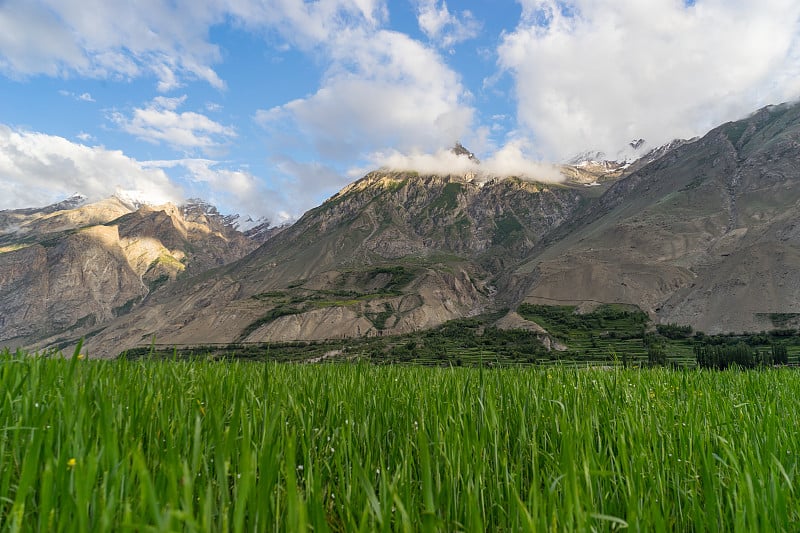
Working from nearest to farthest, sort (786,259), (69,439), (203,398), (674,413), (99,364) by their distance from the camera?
(69,439), (203,398), (674,413), (99,364), (786,259)

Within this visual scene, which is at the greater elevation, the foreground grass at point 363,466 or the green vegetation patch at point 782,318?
the green vegetation patch at point 782,318

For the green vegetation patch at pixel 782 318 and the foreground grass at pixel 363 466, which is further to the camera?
the green vegetation patch at pixel 782 318

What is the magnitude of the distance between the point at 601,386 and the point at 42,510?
17.2 feet

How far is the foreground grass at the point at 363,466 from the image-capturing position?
1.34 meters

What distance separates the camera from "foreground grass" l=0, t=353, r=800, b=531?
134cm

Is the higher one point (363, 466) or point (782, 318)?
point (782, 318)

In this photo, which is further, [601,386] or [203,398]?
[601,386]

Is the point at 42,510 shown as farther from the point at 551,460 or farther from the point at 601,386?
the point at 601,386

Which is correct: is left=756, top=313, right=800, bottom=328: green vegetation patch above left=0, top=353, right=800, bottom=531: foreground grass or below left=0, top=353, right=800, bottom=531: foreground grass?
above

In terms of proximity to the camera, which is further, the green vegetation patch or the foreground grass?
the green vegetation patch

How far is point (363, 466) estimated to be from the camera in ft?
8.35

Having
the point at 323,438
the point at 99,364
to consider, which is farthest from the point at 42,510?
the point at 99,364

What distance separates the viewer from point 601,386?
200 inches

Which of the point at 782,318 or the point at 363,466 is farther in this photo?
the point at 782,318
